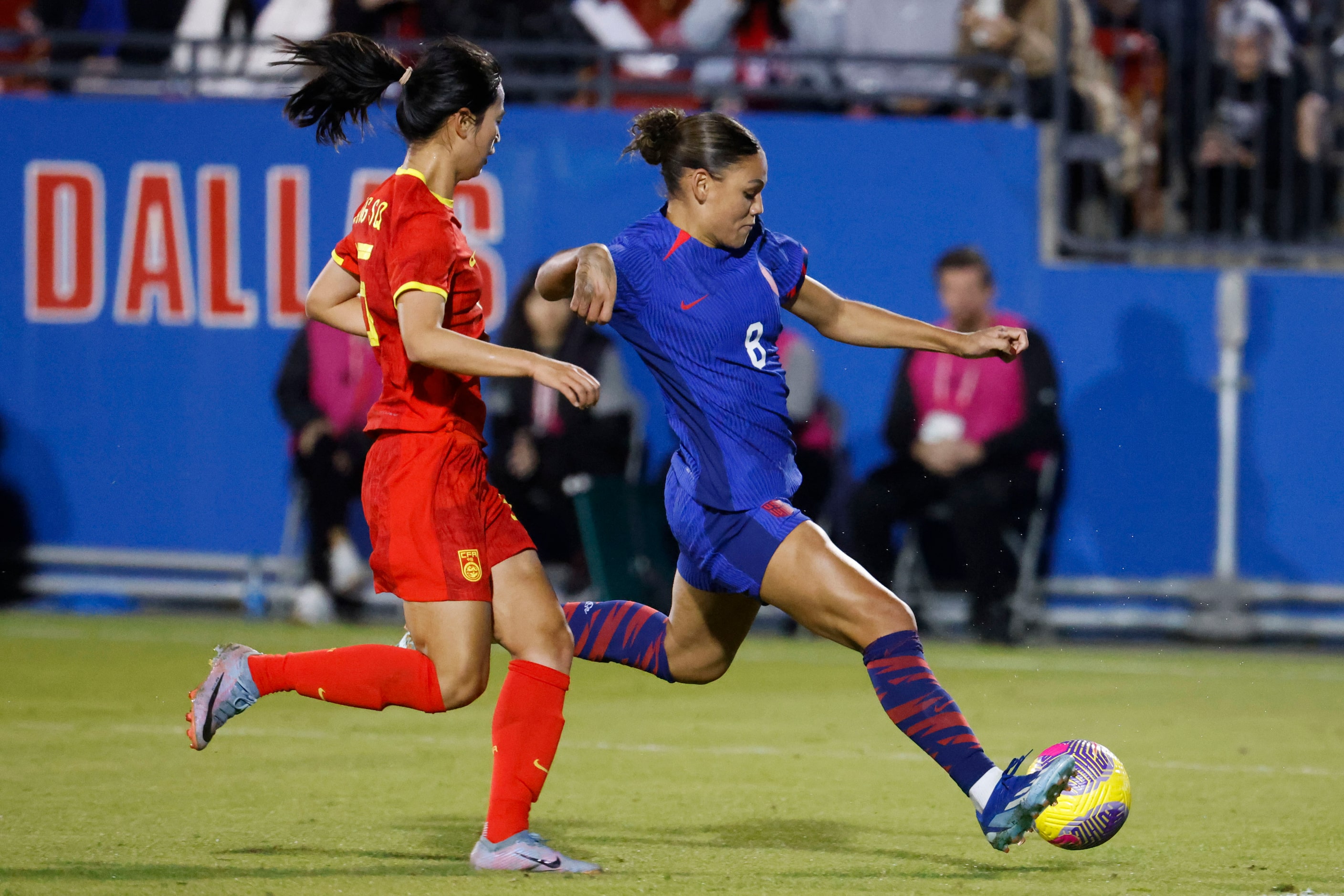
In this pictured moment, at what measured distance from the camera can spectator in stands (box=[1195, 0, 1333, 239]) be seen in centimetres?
1164

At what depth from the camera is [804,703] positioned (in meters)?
8.96

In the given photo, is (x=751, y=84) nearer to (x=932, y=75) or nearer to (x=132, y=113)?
(x=932, y=75)

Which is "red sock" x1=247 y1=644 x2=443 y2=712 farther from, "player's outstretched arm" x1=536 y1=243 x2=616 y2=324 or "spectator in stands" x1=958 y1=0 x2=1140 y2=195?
"spectator in stands" x1=958 y1=0 x2=1140 y2=195

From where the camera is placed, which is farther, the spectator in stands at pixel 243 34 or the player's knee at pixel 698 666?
the spectator in stands at pixel 243 34

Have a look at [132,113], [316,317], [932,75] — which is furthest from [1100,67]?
[316,317]

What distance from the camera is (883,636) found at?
5.09 m

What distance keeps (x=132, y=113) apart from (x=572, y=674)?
5044mm

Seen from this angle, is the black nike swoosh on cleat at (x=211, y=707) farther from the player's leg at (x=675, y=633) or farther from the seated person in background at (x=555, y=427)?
the seated person in background at (x=555, y=427)

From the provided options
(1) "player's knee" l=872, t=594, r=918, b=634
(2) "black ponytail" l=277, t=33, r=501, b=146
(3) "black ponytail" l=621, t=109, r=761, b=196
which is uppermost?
(2) "black ponytail" l=277, t=33, r=501, b=146

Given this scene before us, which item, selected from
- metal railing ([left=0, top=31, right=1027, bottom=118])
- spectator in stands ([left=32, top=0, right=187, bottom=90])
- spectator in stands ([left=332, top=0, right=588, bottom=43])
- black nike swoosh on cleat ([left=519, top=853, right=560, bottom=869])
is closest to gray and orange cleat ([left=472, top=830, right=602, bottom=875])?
black nike swoosh on cleat ([left=519, top=853, right=560, bottom=869])

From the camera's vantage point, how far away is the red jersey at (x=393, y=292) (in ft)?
16.4

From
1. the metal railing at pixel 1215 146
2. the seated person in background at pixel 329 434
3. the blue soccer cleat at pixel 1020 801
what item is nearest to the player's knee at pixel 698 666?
the blue soccer cleat at pixel 1020 801

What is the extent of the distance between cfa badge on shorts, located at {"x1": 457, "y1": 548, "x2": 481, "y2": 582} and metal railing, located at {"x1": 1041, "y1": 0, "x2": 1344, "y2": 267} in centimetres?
746

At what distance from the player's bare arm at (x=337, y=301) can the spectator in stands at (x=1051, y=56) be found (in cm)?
729
